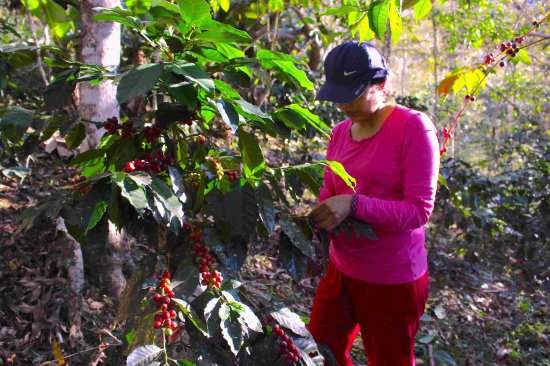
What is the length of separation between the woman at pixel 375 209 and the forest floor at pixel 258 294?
2.09 feet

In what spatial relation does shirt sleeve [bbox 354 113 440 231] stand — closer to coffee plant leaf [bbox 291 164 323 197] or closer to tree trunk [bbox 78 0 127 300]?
coffee plant leaf [bbox 291 164 323 197]

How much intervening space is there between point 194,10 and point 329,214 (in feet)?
2.25

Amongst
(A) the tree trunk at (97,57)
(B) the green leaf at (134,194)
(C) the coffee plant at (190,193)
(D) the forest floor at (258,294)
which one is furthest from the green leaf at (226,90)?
(A) the tree trunk at (97,57)

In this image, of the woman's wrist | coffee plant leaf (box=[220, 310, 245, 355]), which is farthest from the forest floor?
the woman's wrist

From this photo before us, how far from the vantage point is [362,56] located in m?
1.62

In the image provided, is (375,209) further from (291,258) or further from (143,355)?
(143,355)

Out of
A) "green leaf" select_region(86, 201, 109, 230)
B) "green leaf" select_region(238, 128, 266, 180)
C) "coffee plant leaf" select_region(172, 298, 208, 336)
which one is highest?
"green leaf" select_region(238, 128, 266, 180)

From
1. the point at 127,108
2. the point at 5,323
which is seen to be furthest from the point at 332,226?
the point at 127,108

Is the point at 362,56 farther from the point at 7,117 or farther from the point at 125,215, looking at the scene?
the point at 7,117

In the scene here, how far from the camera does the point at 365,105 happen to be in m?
1.68

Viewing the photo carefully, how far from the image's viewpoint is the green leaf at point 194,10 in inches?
41.1

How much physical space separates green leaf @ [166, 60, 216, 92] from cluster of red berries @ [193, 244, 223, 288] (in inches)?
17.0

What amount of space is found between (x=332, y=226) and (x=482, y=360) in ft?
8.11

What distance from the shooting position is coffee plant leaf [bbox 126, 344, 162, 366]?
1.01 metres
